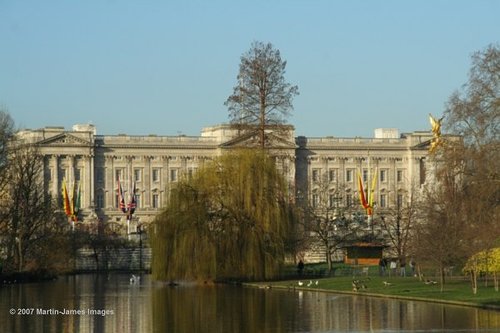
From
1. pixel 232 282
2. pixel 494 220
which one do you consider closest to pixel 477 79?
pixel 494 220

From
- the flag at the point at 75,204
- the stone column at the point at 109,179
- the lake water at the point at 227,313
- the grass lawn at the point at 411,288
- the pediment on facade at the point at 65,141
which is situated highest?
the pediment on facade at the point at 65,141

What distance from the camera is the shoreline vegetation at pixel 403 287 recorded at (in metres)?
55.3

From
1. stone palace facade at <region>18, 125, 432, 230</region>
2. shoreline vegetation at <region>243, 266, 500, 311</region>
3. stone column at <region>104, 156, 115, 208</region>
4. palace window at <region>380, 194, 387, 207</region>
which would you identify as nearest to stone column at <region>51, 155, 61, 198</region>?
stone palace facade at <region>18, 125, 432, 230</region>

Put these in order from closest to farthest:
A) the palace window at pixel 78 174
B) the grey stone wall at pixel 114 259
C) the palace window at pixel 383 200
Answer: the grey stone wall at pixel 114 259
the palace window at pixel 78 174
the palace window at pixel 383 200

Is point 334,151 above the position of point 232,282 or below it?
above

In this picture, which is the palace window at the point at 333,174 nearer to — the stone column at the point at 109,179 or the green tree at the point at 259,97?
the stone column at the point at 109,179

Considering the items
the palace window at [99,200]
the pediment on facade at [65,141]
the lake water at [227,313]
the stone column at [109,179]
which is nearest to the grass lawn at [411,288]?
A: the lake water at [227,313]

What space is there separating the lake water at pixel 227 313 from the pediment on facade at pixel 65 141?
4327 inches

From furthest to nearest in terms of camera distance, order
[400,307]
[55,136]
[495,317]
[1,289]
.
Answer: [55,136], [1,289], [400,307], [495,317]

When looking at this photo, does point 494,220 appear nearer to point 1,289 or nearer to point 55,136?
point 1,289

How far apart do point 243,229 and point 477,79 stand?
13377 millimetres

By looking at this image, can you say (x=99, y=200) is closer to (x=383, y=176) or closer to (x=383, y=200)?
(x=383, y=200)

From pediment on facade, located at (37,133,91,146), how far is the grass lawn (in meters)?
102

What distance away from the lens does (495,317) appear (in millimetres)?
47219
